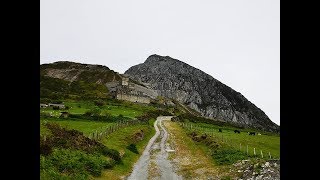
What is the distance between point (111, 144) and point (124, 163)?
11.6 metres

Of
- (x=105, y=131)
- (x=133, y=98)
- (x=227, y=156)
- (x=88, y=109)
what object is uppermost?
(x=133, y=98)

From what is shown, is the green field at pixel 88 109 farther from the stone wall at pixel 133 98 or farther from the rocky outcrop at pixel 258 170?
the rocky outcrop at pixel 258 170

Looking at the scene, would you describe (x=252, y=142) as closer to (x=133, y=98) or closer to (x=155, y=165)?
(x=155, y=165)

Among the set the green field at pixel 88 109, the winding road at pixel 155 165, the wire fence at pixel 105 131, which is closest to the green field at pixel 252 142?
the winding road at pixel 155 165

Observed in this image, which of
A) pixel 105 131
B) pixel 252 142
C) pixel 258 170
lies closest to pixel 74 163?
pixel 258 170

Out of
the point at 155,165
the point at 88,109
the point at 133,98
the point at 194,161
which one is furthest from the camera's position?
the point at 133,98

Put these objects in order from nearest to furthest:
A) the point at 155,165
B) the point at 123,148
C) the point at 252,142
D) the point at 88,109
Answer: the point at 155,165 → the point at 123,148 → the point at 252,142 → the point at 88,109

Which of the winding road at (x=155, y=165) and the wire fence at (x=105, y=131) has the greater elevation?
the wire fence at (x=105, y=131)

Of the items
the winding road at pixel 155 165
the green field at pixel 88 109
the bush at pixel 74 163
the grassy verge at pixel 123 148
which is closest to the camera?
the bush at pixel 74 163

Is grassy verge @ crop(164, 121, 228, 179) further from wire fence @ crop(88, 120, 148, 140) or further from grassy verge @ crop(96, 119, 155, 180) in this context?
wire fence @ crop(88, 120, 148, 140)

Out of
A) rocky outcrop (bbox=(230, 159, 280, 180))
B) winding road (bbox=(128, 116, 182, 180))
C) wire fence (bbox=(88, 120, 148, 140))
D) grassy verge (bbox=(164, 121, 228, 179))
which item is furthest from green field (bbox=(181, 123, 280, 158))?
wire fence (bbox=(88, 120, 148, 140))

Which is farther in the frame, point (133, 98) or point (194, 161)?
point (133, 98)
